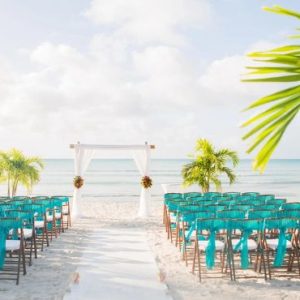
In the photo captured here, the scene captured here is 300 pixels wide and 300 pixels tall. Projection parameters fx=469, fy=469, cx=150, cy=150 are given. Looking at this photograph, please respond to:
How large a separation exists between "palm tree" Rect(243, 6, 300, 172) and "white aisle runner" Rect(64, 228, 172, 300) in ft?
12.6

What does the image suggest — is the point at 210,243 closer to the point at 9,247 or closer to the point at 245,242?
→ the point at 245,242

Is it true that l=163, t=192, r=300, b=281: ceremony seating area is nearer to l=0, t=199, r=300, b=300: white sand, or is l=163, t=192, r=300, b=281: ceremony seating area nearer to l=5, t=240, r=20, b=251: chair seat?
l=0, t=199, r=300, b=300: white sand

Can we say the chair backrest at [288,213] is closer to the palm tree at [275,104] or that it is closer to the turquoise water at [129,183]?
the palm tree at [275,104]

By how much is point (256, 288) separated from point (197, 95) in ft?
89.0

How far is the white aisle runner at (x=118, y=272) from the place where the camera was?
4793mm

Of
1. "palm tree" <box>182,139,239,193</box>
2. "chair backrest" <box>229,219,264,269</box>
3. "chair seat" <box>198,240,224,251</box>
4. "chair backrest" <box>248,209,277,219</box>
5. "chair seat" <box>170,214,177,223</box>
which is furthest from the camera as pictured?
"palm tree" <box>182,139,239,193</box>

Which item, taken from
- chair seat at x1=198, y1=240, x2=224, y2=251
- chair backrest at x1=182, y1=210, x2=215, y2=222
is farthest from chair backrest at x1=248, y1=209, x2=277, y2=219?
chair seat at x1=198, y1=240, x2=224, y2=251

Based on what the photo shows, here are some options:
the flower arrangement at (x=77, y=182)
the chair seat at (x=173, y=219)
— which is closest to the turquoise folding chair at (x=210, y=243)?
the chair seat at (x=173, y=219)

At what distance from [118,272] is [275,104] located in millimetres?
5063

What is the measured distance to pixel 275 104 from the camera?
1077 mm

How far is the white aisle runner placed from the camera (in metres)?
4.79

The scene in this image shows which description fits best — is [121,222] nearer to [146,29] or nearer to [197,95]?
[146,29]

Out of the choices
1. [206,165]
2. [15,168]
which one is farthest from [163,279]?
[15,168]

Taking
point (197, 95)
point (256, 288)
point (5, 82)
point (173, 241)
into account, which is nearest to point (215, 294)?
point (256, 288)
